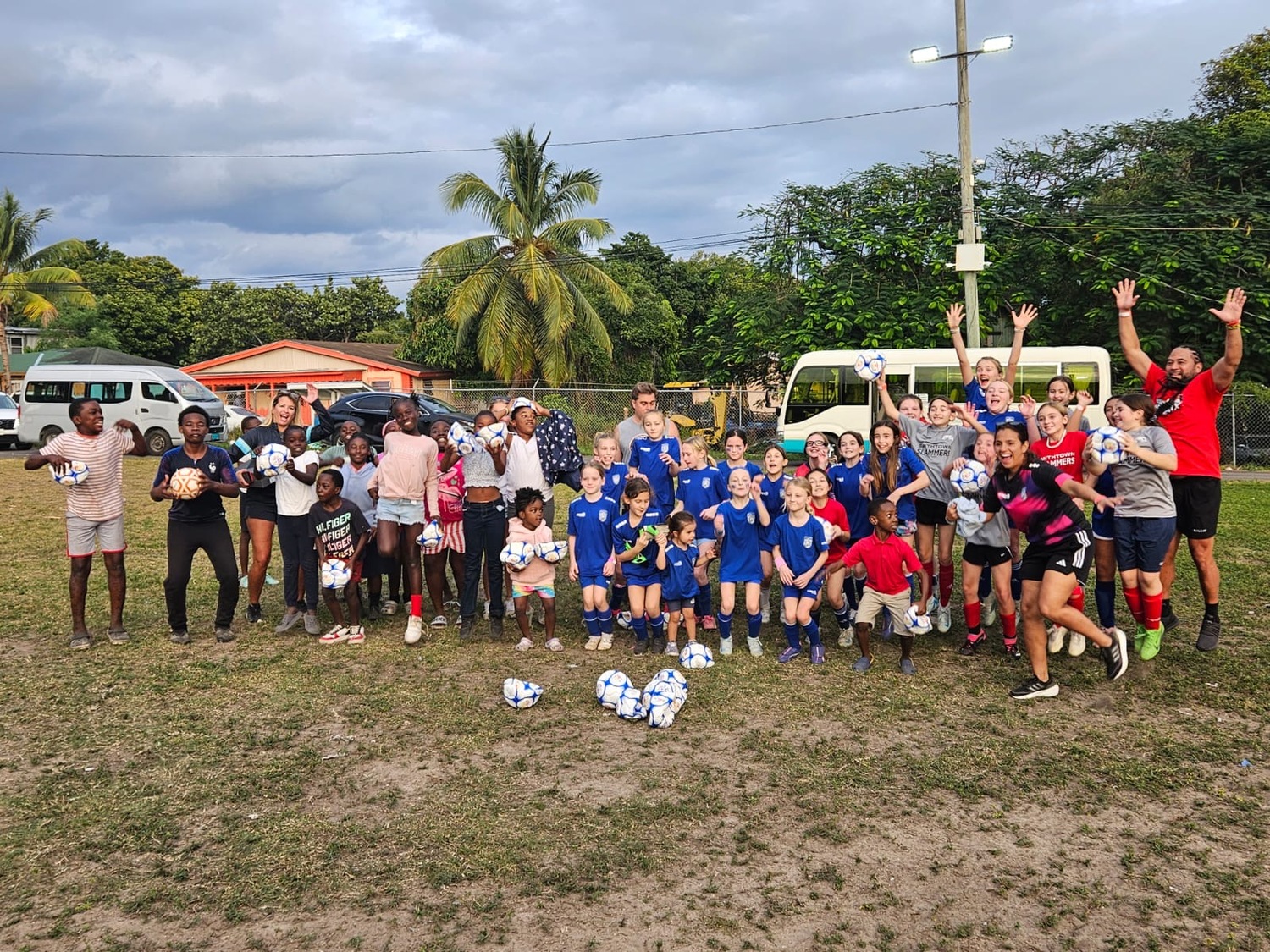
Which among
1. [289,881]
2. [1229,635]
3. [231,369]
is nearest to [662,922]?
[289,881]

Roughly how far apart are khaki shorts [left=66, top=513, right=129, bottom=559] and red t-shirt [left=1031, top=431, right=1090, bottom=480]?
667 cm

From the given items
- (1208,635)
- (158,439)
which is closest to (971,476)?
(1208,635)

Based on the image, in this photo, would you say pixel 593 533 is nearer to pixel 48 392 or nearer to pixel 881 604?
pixel 881 604

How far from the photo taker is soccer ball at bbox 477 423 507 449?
664 cm

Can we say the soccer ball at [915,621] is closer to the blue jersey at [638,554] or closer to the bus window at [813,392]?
the blue jersey at [638,554]

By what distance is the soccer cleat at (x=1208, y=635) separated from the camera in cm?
609

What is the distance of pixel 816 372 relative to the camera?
2042 cm

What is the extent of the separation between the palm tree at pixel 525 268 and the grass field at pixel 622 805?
2114 cm

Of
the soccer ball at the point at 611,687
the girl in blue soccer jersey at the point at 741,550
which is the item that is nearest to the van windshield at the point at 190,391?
the girl in blue soccer jersey at the point at 741,550

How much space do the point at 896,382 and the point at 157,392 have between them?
59.6 ft

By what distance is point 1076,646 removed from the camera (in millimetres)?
6219

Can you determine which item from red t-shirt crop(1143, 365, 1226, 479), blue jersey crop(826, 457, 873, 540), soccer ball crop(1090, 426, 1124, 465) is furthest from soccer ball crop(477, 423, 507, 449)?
red t-shirt crop(1143, 365, 1226, 479)

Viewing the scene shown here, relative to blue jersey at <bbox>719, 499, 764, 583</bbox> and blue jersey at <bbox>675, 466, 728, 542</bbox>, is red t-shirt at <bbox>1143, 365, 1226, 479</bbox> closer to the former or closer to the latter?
blue jersey at <bbox>719, 499, 764, 583</bbox>

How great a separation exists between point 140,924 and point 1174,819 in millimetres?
4228
